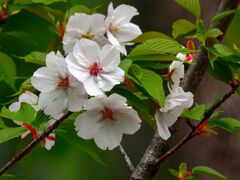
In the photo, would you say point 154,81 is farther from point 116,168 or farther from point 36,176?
point 36,176

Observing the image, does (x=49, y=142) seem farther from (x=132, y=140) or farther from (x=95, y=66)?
(x=132, y=140)

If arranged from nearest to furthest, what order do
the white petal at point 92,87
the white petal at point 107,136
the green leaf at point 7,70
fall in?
the white petal at point 92,87 < the white petal at point 107,136 < the green leaf at point 7,70

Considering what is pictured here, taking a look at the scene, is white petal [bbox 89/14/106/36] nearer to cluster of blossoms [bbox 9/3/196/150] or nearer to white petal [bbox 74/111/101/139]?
cluster of blossoms [bbox 9/3/196/150]

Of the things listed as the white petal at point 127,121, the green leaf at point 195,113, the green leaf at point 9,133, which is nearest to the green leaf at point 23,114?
the green leaf at point 9,133

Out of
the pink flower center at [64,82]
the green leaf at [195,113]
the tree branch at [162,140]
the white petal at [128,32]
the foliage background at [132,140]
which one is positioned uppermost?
the pink flower center at [64,82]

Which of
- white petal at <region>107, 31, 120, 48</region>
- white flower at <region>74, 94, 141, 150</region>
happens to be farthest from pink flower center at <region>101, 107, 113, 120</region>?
white petal at <region>107, 31, 120, 48</region>

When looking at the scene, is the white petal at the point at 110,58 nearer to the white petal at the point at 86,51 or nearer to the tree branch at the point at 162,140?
the white petal at the point at 86,51

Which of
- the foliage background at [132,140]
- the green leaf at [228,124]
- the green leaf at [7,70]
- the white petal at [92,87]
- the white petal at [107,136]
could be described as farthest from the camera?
the foliage background at [132,140]

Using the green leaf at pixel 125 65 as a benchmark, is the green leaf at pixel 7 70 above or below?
below

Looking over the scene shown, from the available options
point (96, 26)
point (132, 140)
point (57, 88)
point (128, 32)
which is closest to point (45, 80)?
point (57, 88)
